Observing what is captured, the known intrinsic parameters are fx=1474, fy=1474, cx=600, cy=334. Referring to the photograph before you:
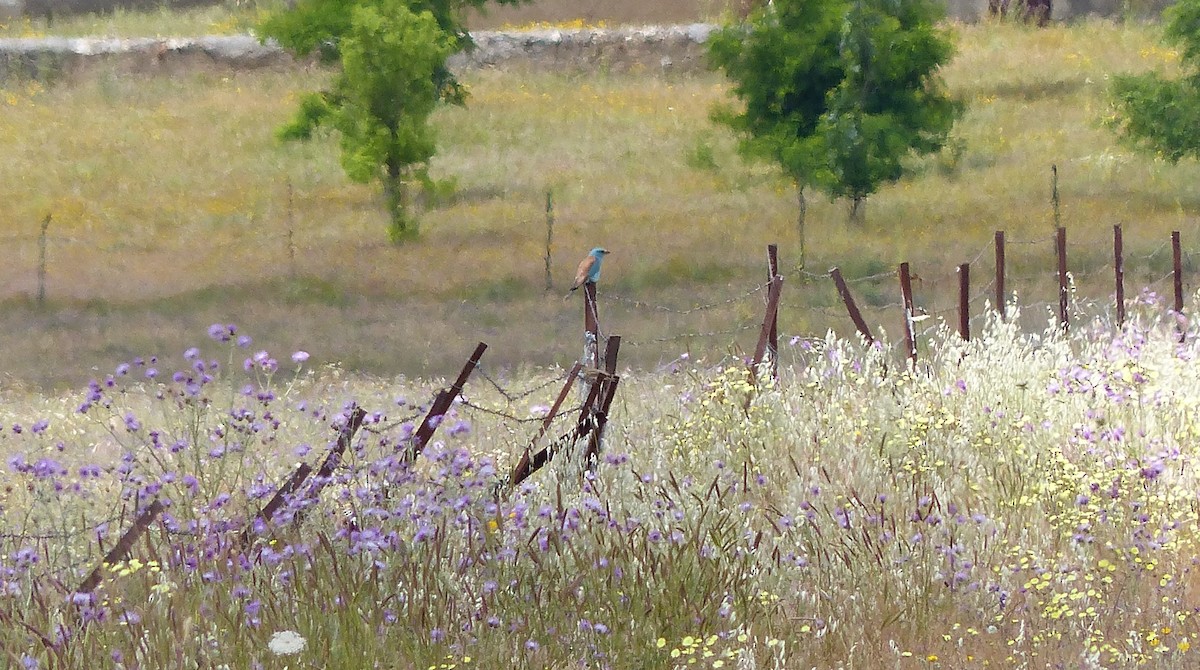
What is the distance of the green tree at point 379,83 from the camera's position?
69.9 feet

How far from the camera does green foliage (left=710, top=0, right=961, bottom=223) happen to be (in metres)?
20.8

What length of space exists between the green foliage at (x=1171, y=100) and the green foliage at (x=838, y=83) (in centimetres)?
244

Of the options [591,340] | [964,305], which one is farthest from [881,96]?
[591,340]

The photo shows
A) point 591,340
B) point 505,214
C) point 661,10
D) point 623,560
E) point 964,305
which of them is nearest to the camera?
point 623,560

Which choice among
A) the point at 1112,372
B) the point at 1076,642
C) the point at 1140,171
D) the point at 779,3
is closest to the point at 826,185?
the point at 779,3

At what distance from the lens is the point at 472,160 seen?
27750 mm

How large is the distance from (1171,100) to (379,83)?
11279 mm

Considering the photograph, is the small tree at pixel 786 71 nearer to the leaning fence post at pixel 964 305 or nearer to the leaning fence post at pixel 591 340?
the leaning fence post at pixel 964 305

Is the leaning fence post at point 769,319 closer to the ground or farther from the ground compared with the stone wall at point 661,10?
closer to the ground

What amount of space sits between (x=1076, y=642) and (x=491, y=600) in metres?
1.94

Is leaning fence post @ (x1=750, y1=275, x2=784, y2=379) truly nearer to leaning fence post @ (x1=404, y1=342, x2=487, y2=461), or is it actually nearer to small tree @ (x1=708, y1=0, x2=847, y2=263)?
leaning fence post @ (x1=404, y1=342, x2=487, y2=461)

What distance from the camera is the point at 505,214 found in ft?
77.4

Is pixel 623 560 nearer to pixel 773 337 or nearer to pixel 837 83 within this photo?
pixel 773 337

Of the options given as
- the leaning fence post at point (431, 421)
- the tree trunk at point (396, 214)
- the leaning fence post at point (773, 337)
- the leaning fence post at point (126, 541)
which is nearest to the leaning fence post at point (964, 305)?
the leaning fence post at point (773, 337)
